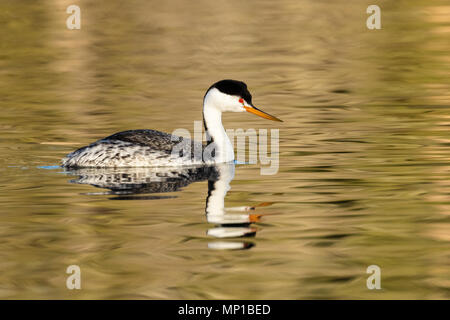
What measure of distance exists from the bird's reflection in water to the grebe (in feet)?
0.39

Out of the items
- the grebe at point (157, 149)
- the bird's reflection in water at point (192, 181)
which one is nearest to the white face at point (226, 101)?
the grebe at point (157, 149)

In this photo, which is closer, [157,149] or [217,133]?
[157,149]

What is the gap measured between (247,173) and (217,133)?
1.33 m

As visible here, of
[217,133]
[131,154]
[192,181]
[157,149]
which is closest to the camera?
[192,181]

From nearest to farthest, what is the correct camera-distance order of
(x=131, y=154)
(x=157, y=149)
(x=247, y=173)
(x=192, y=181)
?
(x=192, y=181) → (x=247, y=173) → (x=131, y=154) → (x=157, y=149)

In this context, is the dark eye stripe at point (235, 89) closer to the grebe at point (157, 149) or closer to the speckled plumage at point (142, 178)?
the grebe at point (157, 149)

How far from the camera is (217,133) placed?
49.7 ft

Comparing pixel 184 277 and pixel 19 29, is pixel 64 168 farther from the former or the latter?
pixel 19 29

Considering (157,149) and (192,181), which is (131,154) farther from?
(192,181)

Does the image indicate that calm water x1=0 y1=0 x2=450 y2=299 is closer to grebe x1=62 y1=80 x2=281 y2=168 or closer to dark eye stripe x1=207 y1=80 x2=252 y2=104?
grebe x1=62 y1=80 x2=281 y2=168

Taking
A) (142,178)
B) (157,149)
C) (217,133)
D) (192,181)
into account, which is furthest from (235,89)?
(142,178)

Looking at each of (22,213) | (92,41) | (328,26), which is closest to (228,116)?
(22,213)

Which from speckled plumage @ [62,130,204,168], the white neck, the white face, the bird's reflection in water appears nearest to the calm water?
the bird's reflection in water

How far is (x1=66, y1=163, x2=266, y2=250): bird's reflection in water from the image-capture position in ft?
33.7
